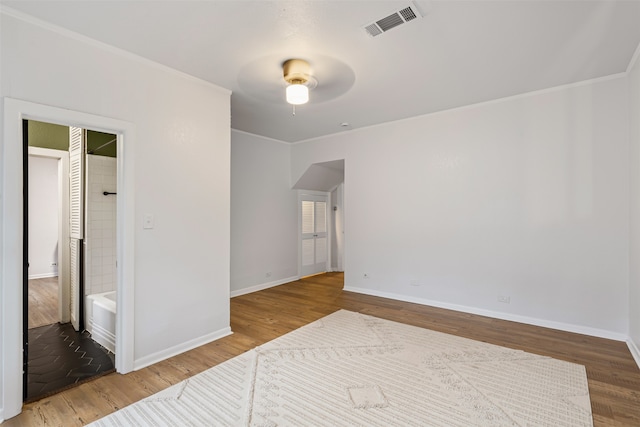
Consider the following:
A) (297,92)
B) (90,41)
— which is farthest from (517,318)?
(90,41)

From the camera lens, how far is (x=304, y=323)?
355 cm

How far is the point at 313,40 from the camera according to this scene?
2354mm

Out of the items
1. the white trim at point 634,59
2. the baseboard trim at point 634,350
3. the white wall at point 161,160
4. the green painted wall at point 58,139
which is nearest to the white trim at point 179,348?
the white wall at point 161,160

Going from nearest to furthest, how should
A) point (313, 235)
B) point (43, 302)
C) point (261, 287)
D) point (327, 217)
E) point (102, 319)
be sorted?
point (102, 319) < point (43, 302) < point (261, 287) < point (313, 235) < point (327, 217)

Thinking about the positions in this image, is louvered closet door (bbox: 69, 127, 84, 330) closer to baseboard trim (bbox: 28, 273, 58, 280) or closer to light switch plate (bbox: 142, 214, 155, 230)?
light switch plate (bbox: 142, 214, 155, 230)

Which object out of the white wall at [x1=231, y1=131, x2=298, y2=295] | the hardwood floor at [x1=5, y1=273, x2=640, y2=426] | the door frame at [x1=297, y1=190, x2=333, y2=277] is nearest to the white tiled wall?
the hardwood floor at [x1=5, y1=273, x2=640, y2=426]

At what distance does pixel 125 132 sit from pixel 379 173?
3415 mm

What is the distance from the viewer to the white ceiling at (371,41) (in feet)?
6.56

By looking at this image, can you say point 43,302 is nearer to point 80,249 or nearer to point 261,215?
point 80,249

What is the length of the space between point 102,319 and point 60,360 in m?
0.45

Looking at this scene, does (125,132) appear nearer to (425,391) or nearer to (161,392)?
(161,392)

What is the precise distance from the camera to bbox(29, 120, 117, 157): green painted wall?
3512 mm

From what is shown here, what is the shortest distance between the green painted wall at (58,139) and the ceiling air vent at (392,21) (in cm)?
315

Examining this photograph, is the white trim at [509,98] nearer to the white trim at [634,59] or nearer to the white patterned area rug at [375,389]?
the white trim at [634,59]
